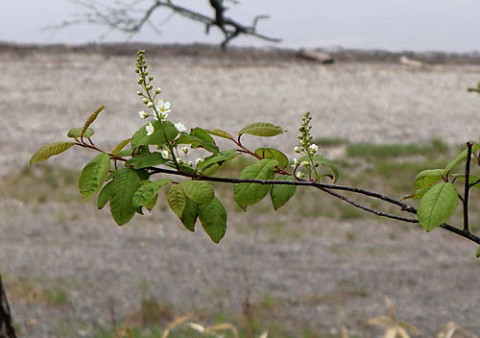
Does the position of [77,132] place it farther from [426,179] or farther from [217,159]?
[426,179]

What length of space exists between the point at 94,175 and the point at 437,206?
1.47 feet

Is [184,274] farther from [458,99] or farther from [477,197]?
[458,99]

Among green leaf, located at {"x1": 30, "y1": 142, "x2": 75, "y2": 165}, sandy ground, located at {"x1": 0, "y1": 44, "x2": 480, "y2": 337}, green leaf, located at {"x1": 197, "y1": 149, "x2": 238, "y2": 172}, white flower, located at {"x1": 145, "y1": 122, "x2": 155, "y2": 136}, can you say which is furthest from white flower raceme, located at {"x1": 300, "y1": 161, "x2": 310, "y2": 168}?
sandy ground, located at {"x1": 0, "y1": 44, "x2": 480, "y2": 337}

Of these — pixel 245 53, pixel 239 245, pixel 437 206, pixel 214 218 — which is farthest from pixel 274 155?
pixel 245 53

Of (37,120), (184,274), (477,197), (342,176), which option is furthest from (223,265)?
(37,120)

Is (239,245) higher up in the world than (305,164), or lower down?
lower down

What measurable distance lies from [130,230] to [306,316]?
2384mm

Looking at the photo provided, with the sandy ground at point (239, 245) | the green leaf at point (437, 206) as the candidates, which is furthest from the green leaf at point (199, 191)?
the sandy ground at point (239, 245)

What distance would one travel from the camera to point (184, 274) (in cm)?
543

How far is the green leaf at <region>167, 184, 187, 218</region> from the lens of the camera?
0.95 m

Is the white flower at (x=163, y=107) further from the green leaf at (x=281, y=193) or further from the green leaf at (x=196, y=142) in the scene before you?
the green leaf at (x=281, y=193)

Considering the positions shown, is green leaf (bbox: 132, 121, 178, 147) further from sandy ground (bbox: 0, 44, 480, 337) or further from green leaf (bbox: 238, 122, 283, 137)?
sandy ground (bbox: 0, 44, 480, 337)

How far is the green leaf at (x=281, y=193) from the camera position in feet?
3.27

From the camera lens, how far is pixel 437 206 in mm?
930
